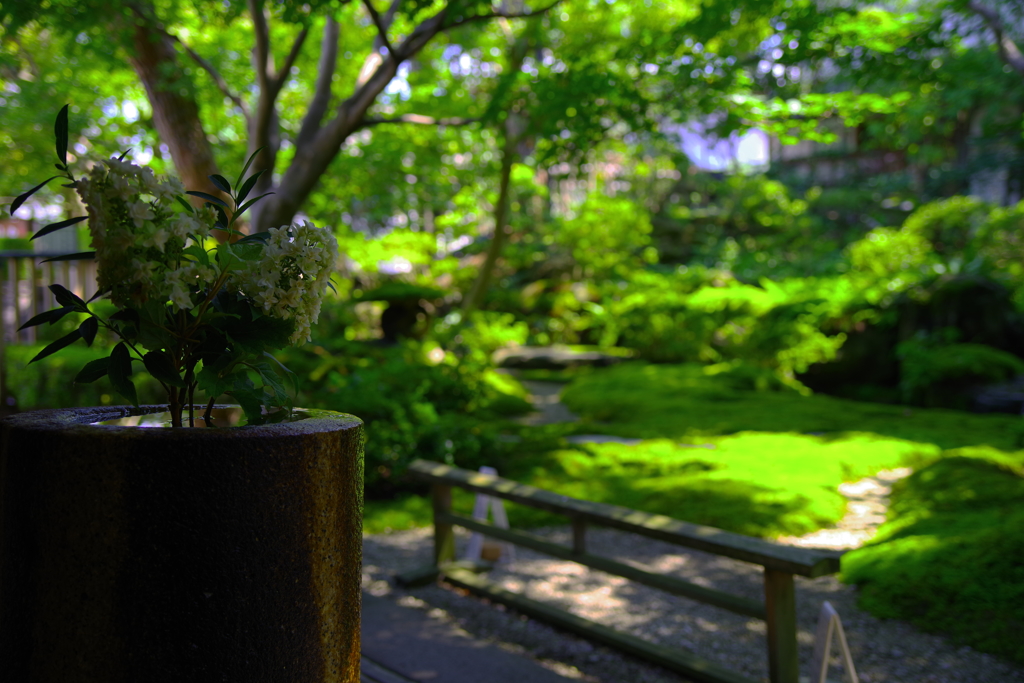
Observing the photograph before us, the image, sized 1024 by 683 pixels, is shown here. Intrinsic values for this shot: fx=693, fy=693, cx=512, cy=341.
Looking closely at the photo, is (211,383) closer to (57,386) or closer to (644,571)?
(644,571)

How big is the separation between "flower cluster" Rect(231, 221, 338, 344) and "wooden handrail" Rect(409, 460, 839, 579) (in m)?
2.06

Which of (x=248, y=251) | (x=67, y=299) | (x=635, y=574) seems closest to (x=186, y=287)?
(x=248, y=251)

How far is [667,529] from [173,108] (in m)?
5.61

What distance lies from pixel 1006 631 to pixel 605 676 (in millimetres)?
1937

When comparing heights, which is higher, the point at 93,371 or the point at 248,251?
the point at 248,251

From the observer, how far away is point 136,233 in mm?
1408

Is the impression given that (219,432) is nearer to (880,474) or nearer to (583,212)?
(880,474)

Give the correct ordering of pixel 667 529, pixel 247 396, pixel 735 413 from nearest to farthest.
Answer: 1. pixel 247 396
2. pixel 667 529
3. pixel 735 413

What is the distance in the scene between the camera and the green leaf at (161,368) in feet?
4.82

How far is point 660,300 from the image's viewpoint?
13125 millimetres

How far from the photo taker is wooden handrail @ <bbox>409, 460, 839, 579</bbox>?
266cm

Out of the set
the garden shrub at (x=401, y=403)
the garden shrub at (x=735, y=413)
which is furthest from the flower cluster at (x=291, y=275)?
the garden shrub at (x=735, y=413)

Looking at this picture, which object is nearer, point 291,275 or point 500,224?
point 291,275

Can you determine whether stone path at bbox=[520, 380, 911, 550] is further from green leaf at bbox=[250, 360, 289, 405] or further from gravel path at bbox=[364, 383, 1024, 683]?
green leaf at bbox=[250, 360, 289, 405]
